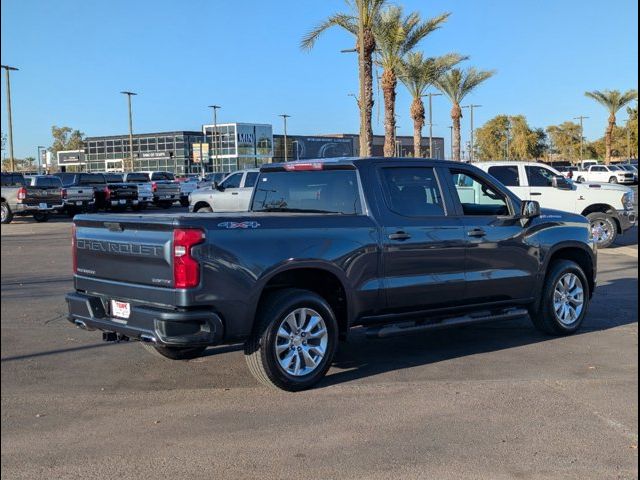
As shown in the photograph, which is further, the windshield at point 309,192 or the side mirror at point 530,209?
the side mirror at point 530,209

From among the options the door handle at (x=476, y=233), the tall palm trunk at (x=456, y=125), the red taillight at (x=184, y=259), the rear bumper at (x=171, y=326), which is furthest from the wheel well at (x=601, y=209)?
the tall palm trunk at (x=456, y=125)

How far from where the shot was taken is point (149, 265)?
17.7 ft

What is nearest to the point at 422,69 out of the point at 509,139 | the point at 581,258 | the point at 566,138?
the point at 581,258

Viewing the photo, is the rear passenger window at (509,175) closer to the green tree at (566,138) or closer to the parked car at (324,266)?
the parked car at (324,266)

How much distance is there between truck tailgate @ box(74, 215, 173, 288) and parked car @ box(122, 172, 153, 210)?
85.7 ft

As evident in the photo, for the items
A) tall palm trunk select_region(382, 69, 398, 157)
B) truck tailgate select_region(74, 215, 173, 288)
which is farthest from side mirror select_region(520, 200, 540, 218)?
tall palm trunk select_region(382, 69, 398, 157)

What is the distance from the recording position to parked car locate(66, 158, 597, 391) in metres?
5.35

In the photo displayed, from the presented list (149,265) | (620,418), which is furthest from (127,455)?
(620,418)

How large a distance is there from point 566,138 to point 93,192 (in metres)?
75.8

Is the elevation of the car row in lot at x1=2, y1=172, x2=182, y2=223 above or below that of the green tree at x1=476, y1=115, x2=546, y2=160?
below

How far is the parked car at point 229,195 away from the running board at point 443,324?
47.0 ft

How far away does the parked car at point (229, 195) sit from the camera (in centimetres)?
2133

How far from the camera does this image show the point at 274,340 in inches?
227

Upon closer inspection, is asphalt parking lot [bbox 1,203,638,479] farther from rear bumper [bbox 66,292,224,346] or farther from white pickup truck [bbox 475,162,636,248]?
white pickup truck [bbox 475,162,636,248]
